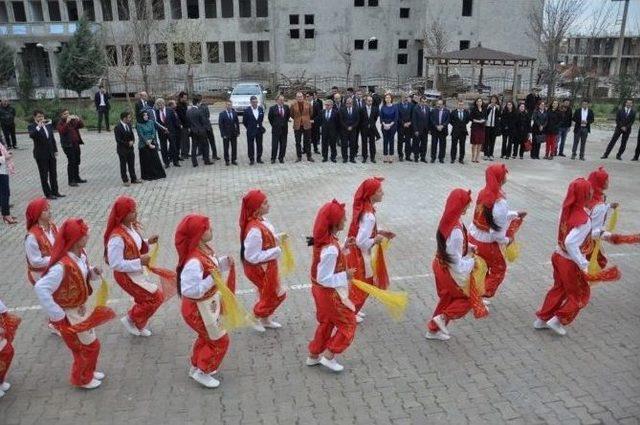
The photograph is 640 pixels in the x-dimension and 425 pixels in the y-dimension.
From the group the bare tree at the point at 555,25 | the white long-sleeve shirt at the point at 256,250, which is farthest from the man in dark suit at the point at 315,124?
the bare tree at the point at 555,25

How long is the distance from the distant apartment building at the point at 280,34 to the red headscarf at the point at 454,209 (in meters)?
36.2

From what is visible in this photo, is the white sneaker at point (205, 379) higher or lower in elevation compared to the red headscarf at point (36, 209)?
lower

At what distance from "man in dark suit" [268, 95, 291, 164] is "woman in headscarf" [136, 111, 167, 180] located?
3.18 m

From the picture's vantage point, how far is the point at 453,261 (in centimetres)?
570

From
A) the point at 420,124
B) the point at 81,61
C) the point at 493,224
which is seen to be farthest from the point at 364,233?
the point at 81,61

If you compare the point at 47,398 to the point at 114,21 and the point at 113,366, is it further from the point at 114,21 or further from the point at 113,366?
the point at 114,21

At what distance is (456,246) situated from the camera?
5.65 meters

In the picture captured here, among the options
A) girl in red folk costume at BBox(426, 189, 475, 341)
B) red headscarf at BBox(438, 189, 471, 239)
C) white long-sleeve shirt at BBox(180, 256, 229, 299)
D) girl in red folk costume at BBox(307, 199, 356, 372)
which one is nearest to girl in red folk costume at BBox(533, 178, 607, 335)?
girl in red folk costume at BBox(426, 189, 475, 341)

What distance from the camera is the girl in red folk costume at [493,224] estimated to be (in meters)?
6.36

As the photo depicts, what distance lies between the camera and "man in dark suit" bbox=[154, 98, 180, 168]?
48.9 feet

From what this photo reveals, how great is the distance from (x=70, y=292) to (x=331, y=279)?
7.95 feet

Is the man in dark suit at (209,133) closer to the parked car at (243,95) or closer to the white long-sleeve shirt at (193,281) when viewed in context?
the parked car at (243,95)

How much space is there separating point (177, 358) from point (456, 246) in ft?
10.5

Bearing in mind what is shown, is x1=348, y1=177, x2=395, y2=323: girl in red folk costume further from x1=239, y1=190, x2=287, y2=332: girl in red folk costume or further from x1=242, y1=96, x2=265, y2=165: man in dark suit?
x1=242, y1=96, x2=265, y2=165: man in dark suit
